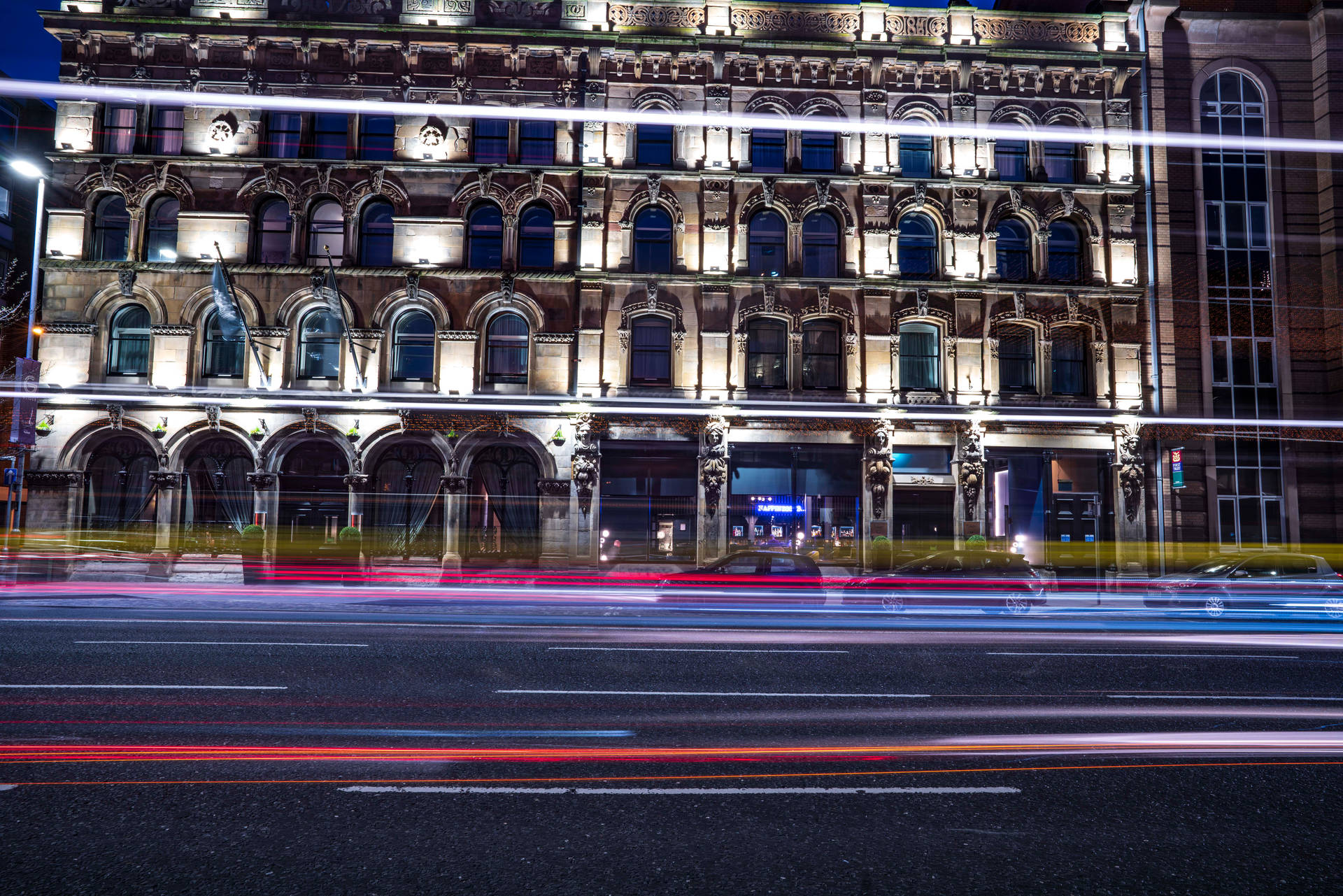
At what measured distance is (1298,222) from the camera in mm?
27844

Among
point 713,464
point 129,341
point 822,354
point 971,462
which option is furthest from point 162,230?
point 971,462

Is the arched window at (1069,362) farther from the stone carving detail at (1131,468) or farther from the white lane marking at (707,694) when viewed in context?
the white lane marking at (707,694)

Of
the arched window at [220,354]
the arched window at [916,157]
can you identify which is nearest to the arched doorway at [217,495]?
the arched window at [220,354]

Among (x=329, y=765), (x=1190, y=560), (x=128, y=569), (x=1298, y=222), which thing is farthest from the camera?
(x=1298, y=222)

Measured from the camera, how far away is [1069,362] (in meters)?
27.7

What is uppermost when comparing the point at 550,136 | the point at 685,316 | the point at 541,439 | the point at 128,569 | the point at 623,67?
the point at 623,67

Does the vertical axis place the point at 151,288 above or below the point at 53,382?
above

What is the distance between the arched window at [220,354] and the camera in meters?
26.2

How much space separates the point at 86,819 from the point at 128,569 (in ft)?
76.1

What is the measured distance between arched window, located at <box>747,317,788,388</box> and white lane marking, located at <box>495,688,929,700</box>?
1875cm

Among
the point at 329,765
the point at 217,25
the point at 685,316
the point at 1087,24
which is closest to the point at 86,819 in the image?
the point at 329,765

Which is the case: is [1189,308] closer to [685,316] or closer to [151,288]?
[685,316]

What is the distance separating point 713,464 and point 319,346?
13565 millimetres

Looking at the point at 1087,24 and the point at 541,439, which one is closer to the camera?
the point at 541,439
